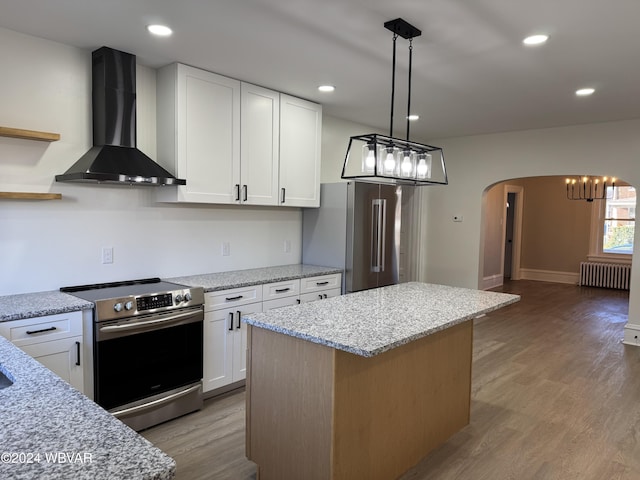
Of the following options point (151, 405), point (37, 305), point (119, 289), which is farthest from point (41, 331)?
point (151, 405)

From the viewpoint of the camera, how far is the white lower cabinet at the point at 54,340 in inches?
95.8

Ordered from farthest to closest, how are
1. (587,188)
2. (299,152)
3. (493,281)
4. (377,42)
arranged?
1. (587,188)
2. (493,281)
3. (299,152)
4. (377,42)

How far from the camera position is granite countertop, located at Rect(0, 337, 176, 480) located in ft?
2.97

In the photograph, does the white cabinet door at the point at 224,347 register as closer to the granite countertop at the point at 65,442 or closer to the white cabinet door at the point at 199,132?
the white cabinet door at the point at 199,132

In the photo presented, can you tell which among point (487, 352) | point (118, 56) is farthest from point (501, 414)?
point (118, 56)

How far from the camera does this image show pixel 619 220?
905 cm

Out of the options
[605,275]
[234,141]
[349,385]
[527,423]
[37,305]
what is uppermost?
[234,141]

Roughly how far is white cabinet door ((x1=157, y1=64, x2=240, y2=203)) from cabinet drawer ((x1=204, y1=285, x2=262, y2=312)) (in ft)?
2.48

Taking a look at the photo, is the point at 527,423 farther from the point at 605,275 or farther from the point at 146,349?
the point at 605,275

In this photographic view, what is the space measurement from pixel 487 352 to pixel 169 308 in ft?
11.2

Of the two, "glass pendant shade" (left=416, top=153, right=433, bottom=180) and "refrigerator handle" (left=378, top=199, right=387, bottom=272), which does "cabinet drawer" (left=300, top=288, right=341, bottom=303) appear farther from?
"glass pendant shade" (left=416, top=153, right=433, bottom=180)

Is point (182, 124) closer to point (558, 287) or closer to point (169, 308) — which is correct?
point (169, 308)

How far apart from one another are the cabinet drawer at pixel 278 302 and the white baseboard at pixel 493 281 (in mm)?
5521

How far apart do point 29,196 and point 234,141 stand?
A: 61.5 inches
